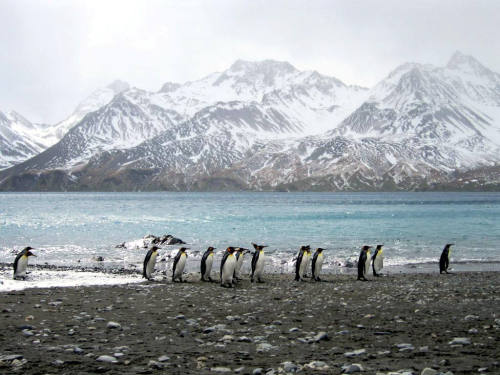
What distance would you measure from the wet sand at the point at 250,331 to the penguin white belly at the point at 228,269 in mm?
3668

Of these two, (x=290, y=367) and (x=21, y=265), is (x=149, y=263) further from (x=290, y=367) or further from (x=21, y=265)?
(x=290, y=367)

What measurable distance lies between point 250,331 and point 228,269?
36.7 ft

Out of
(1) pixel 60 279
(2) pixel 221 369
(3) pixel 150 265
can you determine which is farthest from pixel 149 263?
(2) pixel 221 369

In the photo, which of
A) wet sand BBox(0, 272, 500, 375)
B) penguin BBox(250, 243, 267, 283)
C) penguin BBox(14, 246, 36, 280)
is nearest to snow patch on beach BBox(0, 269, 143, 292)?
penguin BBox(14, 246, 36, 280)

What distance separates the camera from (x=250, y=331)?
12.5 meters

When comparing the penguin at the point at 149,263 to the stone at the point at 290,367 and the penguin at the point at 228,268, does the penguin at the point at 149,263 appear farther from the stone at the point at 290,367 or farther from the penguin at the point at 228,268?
the stone at the point at 290,367

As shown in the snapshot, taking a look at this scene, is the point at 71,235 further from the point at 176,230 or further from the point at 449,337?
the point at 449,337

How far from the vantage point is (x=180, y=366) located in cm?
952

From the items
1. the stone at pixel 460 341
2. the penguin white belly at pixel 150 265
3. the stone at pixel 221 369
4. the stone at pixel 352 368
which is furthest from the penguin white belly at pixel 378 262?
the stone at pixel 221 369

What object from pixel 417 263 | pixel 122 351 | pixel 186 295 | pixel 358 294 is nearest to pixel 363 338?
pixel 122 351

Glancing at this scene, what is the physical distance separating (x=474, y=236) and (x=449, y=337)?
1840 inches

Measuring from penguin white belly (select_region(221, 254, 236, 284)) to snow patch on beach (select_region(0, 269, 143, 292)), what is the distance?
411cm

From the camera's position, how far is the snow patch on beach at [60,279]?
21625mm

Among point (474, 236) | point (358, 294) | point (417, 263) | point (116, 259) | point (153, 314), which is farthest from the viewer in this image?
point (474, 236)
